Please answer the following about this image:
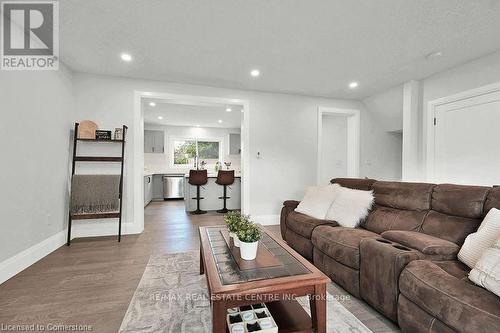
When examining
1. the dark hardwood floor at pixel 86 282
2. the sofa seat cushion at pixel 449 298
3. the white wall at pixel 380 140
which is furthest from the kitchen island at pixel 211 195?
the sofa seat cushion at pixel 449 298

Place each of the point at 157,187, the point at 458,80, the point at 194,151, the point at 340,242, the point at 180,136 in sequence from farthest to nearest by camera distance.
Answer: the point at 194,151 → the point at 180,136 → the point at 157,187 → the point at 458,80 → the point at 340,242

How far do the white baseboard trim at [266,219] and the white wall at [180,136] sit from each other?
3.92 meters

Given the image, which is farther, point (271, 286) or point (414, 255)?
point (414, 255)

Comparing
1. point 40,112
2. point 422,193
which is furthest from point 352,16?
point 40,112

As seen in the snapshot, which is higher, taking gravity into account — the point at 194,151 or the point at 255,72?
the point at 255,72

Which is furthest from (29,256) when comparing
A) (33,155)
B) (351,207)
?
(351,207)

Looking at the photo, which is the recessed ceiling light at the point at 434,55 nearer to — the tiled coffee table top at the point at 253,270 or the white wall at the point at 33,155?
the tiled coffee table top at the point at 253,270

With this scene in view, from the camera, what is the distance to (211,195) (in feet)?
17.2

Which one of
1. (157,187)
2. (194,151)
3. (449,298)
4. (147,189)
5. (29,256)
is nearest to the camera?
(449,298)

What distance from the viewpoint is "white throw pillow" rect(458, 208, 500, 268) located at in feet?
4.59

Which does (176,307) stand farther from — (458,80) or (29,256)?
(458,80)

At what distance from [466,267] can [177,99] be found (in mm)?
3950

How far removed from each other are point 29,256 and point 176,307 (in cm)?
193

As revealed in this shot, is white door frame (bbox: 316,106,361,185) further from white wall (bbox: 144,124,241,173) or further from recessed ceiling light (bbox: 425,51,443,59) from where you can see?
white wall (bbox: 144,124,241,173)
